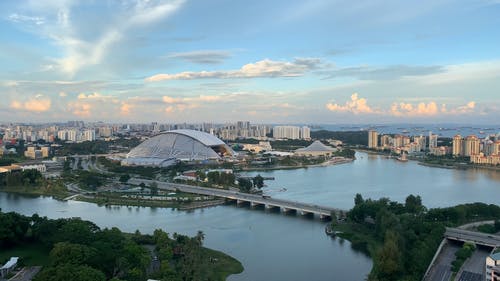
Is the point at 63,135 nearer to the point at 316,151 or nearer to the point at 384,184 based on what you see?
the point at 316,151

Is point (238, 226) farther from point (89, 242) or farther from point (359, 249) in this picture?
point (89, 242)

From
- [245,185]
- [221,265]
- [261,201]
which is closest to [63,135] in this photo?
[245,185]

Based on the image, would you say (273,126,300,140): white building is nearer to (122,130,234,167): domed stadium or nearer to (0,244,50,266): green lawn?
(122,130,234,167): domed stadium

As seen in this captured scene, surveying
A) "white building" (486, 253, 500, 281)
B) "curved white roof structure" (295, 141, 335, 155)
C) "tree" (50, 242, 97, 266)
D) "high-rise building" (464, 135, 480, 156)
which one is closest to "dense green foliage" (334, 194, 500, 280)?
"white building" (486, 253, 500, 281)

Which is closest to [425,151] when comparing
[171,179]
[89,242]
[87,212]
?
[171,179]

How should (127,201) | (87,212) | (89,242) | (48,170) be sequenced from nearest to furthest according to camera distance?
(89,242) → (87,212) → (127,201) → (48,170)

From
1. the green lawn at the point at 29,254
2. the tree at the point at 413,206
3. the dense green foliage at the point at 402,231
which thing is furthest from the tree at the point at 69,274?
the tree at the point at 413,206
